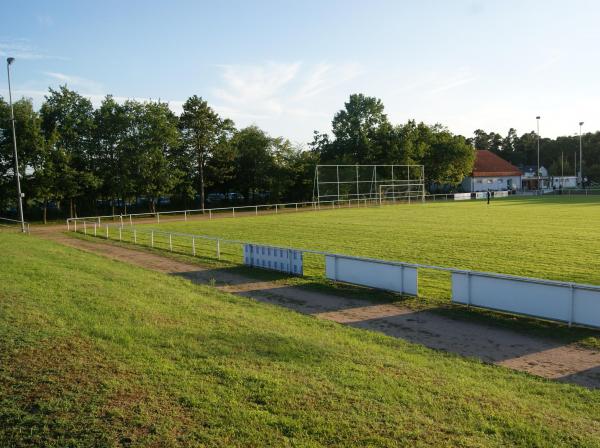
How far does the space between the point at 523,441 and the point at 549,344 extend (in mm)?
4374

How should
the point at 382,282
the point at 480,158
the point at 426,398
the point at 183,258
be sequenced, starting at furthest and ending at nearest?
the point at 480,158, the point at 183,258, the point at 382,282, the point at 426,398

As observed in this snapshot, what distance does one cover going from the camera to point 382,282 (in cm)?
1286

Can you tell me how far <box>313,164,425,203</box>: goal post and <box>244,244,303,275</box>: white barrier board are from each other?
3540 centimetres

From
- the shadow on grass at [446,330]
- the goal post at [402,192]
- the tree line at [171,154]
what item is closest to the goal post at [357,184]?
the goal post at [402,192]

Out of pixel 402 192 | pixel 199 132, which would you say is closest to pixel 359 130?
pixel 402 192

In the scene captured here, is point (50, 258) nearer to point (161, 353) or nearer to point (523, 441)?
point (161, 353)

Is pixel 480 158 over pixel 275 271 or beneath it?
over

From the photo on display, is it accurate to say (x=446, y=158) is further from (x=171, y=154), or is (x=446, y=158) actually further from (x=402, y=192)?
(x=171, y=154)

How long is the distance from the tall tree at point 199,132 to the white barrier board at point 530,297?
46727 mm

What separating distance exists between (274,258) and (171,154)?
4189 cm

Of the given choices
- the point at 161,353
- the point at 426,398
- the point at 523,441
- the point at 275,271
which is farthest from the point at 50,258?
the point at 523,441

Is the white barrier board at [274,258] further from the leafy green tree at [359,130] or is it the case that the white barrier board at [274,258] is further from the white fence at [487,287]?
the leafy green tree at [359,130]

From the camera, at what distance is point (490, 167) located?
89875 millimetres

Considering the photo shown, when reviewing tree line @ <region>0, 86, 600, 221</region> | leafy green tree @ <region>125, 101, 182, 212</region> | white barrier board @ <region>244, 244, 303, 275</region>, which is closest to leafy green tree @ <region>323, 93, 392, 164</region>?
tree line @ <region>0, 86, 600, 221</region>
